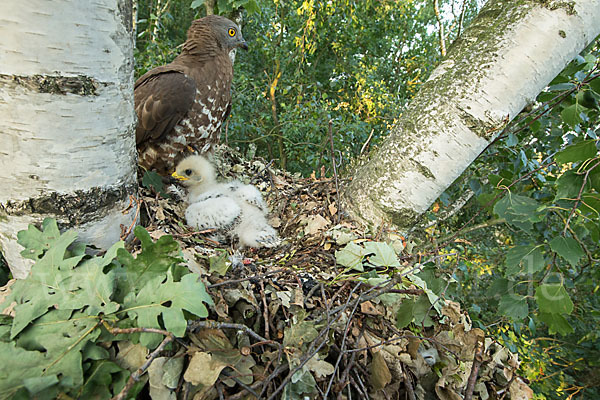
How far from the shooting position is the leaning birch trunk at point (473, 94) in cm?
126

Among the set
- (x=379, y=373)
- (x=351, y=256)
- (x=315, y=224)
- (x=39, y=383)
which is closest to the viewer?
(x=39, y=383)

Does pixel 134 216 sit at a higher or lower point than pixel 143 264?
lower

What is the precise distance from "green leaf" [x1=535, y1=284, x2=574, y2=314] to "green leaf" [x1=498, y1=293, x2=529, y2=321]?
104 mm

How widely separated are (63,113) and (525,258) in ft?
4.25

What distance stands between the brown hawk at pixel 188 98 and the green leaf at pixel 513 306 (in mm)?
1848

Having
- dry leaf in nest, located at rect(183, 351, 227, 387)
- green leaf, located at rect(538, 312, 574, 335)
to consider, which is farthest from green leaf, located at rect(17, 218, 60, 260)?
green leaf, located at rect(538, 312, 574, 335)

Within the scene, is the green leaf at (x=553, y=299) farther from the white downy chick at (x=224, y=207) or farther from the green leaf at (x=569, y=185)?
the white downy chick at (x=224, y=207)

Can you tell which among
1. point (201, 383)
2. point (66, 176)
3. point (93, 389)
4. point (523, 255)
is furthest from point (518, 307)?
point (66, 176)

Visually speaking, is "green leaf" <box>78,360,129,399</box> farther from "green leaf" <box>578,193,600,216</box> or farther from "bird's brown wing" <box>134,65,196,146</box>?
"bird's brown wing" <box>134,65,196,146</box>

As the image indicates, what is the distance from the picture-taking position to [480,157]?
2092 mm

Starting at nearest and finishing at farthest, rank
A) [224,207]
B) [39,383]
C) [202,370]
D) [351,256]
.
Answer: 1. [39,383]
2. [202,370]
3. [351,256]
4. [224,207]

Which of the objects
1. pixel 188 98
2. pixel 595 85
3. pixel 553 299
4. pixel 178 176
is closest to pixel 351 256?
pixel 553 299

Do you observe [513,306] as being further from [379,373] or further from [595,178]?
[379,373]

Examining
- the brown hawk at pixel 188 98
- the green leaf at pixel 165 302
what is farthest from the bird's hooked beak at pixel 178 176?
the green leaf at pixel 165 302
